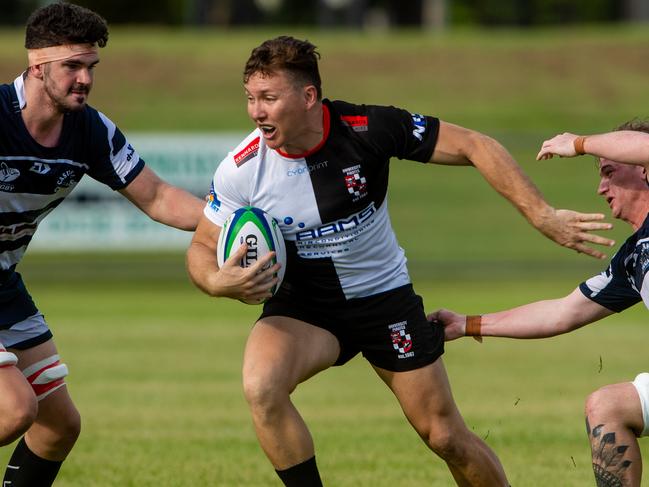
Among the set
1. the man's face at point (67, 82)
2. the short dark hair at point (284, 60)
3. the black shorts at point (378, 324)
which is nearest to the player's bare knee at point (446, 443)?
the black shorts at point (378, 324)

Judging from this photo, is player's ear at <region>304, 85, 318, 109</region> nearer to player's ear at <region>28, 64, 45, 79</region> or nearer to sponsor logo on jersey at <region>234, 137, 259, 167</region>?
sponsor logo on jersey at <region>234, 137, 259, 167</region>

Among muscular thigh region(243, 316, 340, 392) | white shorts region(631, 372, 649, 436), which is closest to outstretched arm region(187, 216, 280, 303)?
muscular thigh region(243, 316, 340, 392)

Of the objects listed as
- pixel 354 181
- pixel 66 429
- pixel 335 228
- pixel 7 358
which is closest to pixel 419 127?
pixel 354 181

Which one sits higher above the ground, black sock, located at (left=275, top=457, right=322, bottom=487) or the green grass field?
black sock, located at (left=275, top=457, right=322, bottom=487)

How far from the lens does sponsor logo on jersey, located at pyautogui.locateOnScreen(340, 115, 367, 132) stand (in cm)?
656

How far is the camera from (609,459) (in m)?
5.93

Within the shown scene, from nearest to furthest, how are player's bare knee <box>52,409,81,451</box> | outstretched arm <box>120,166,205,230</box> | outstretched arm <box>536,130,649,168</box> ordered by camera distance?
outstretched arm <box>536,130,649,168</box> < player's bare knee <box>52,409,81,451</box> < outstretched arm <box>120,166,205,230</box>

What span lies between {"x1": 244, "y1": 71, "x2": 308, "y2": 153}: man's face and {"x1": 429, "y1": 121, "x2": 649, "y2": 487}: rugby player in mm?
1243

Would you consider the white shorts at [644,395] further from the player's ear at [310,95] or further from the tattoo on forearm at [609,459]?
the player's ear at [310,95]

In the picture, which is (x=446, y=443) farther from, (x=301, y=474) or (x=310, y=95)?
(x=310, y=95)

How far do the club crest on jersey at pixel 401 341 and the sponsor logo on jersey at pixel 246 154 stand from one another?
116 centimetres

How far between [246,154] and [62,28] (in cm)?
116

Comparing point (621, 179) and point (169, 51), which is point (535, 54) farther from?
point (621, 179)

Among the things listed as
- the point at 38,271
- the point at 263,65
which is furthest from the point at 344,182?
the point at 38,271
